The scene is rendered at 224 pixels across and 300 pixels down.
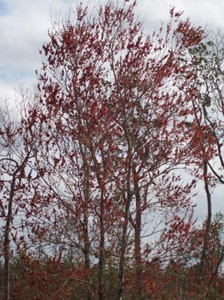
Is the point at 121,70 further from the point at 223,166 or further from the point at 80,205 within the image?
the point at 223,166

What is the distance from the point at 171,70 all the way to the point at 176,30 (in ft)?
2.41

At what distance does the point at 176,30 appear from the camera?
9805 mm

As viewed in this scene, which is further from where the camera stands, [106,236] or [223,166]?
[223,166]

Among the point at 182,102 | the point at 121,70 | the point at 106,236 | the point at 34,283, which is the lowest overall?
the point at 34,283

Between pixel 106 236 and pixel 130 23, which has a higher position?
pixel 130 23

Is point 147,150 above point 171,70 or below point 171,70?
below

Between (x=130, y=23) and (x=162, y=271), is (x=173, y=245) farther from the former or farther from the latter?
(x=130, y=23)

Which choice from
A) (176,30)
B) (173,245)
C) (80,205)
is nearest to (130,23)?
(176,30)

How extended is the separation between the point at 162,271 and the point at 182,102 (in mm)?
3311

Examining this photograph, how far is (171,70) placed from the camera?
977 centimetres

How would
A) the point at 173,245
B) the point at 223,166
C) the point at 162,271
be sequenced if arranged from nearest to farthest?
1. the point at 173,245
2. the point at 162,271
3. the point at 223,166

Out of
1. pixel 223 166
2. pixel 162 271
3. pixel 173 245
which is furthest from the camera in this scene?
pixel 223 166

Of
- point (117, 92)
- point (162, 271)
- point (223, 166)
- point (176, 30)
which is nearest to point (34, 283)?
point (162, 271)

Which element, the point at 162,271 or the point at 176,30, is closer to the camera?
the point at 176,30
